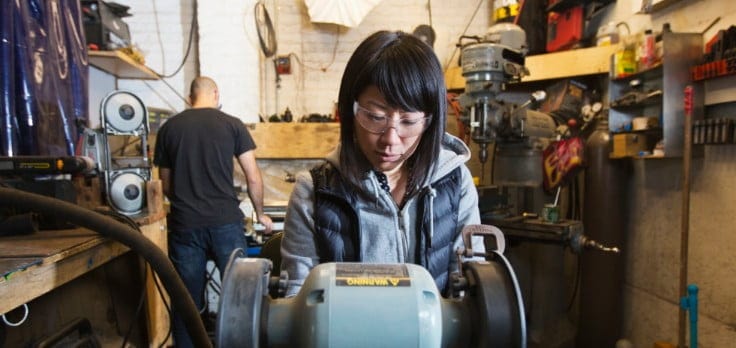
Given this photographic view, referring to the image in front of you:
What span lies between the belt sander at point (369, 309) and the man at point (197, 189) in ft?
5.89

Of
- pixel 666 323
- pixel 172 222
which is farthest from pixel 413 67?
pixel 666 323

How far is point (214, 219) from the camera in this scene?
2201 mm

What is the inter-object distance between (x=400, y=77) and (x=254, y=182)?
5.92ft

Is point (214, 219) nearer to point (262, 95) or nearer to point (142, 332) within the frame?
point (142, 332)

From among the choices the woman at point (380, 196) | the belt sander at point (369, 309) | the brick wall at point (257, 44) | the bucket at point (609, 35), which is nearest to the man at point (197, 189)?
the brick wall at point (257, 44)

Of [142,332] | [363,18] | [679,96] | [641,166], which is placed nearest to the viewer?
[142,332]

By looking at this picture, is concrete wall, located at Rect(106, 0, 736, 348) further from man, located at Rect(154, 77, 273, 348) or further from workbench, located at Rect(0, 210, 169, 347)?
workbench, located at Rect(0, 210, 169, 347)

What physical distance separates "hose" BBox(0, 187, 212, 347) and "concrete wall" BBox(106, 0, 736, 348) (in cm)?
208

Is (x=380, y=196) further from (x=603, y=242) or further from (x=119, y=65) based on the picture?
(x=119, y=65)

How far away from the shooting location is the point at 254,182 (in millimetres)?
2402

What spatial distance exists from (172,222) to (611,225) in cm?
→ 229

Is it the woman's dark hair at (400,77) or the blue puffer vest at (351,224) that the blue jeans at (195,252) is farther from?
the woman's dark hair at (400,77)

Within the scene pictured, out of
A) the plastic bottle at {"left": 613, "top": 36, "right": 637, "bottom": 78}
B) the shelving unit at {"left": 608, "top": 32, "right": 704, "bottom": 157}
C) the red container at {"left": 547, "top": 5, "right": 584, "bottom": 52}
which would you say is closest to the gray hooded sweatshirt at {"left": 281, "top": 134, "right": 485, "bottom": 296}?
the shelving unit at {"left": 608, "top": 32, "right": 704, "bottom": 157}

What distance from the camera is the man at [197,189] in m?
2.18
